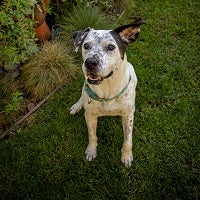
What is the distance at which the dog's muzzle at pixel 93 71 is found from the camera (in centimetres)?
279

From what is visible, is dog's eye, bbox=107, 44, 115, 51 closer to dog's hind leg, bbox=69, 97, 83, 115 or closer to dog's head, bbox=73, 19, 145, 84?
dog's head, bbox=73, 19, 145, 84

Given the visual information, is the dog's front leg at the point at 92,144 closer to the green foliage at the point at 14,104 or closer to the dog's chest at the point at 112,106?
the dog's chest at the point at 112,106

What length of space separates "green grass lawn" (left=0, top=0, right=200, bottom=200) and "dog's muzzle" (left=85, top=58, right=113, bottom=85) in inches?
48.2

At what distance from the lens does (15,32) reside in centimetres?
398

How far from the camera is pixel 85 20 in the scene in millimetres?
4938

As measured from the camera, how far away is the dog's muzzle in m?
2.79

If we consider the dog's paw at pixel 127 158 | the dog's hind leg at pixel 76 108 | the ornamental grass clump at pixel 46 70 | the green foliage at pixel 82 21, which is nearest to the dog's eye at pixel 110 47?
the dog's paw at pixel 127 158

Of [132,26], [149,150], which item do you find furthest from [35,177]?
[132,26]

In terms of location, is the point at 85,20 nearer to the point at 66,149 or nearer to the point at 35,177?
the point at 66,149

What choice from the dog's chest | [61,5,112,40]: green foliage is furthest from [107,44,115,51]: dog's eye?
[61,5,112,40]: green foliage

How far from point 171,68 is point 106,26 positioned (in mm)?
1197

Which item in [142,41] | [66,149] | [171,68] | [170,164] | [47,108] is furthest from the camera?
[142,41]

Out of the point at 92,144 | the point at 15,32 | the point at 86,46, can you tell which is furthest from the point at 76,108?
the point at 86,46

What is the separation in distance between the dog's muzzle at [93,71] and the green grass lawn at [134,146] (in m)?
1.22
